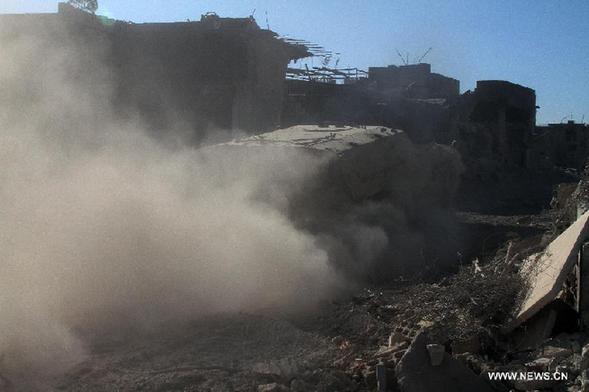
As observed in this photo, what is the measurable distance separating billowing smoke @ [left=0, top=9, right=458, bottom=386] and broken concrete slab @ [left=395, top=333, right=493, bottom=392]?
2404 mm

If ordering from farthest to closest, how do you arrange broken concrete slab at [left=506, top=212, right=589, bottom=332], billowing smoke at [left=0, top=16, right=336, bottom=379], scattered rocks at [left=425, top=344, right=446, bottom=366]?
billowing smoke at [left=0, top=16, right=336, bottom=379] → broken concrete slab at [left=506, top=212, right=589, bottom=332] → scattered rocks at [left=425, top=344, right=446, bottom=366]

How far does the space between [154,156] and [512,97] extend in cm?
2246

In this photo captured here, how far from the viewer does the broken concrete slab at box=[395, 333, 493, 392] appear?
4.22m

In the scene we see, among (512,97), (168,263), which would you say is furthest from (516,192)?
(168,263)

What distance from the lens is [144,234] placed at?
23.1ft

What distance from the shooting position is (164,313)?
619cm

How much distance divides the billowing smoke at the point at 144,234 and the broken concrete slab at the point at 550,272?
2381 mm

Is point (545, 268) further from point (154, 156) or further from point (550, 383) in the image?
point (154, 156)

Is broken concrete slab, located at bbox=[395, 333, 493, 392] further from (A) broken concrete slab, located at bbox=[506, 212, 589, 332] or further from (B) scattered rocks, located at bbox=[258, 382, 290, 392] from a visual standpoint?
(A) broken concrete slab, located at bbox=[506, 212, 589, 332]

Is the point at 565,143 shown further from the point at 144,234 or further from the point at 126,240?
the point at 126,240

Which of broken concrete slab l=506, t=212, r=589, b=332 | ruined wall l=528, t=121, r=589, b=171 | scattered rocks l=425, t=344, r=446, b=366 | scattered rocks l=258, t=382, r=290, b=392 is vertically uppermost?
ruined wall l=528, t=121, r=589, b=171

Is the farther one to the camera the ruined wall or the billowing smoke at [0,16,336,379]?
the ruined wall

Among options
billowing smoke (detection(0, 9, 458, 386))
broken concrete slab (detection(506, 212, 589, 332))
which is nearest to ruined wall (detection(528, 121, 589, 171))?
billowing smoke (detection(0, 9, 458, 386))

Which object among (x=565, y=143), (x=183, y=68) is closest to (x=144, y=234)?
(x=183, y=68)
